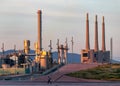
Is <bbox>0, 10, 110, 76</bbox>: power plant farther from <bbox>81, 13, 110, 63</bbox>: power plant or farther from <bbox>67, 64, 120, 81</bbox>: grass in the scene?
<bbox>67, 64, 120, 81</bbox>: grass

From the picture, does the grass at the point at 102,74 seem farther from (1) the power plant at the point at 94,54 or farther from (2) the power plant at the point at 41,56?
(1) the power plant at the point at 94,54

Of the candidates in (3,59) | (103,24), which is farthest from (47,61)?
(103,24)

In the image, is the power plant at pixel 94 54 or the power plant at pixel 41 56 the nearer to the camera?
the power plant at pixel 41 56

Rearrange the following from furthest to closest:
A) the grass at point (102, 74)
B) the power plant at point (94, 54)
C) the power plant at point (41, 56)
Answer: the power plant at point (94, 54)
the power plant at point (41, 56)
the grass at point (102, 74)

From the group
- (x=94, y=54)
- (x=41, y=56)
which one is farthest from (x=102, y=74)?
(x=94, y=54)

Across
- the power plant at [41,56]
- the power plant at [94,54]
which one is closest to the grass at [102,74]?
the power plant at [41,56]

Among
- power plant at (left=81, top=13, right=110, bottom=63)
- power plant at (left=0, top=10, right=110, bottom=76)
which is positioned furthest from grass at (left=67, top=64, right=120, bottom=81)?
power plant at (left=81, top=13, right=110, bottom=63)

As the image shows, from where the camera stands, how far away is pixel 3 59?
116 m

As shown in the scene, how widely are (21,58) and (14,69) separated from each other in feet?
36.2

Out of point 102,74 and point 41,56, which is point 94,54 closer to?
point 41,56

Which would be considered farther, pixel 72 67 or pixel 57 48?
pixel 57 48

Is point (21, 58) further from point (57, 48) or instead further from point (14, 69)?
point (57, 48)

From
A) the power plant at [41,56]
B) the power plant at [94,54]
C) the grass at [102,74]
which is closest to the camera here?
the grass at [102,74]

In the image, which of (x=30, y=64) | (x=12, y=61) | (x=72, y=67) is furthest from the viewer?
(x=12, y=61)
